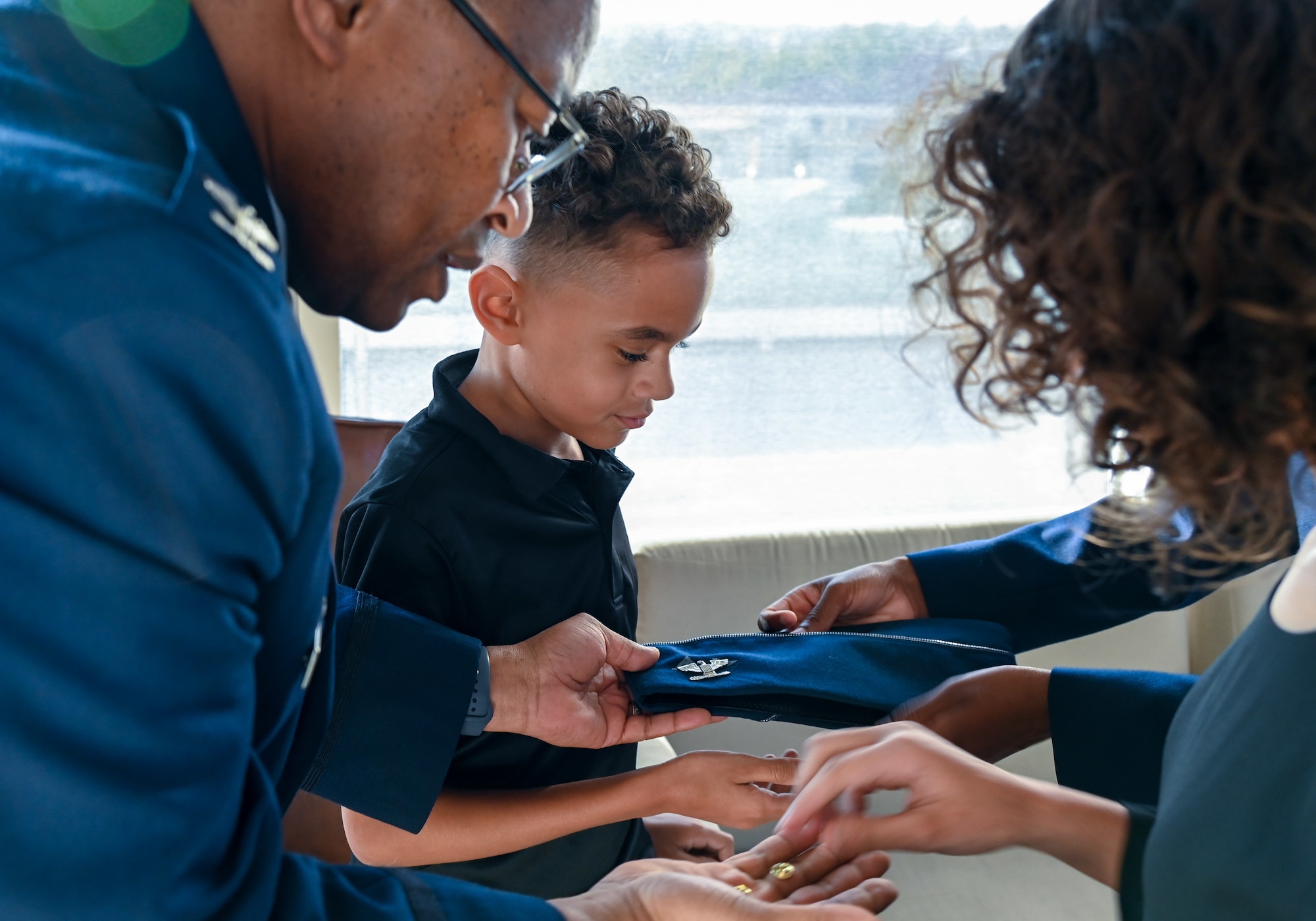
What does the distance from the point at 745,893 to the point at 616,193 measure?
83cm

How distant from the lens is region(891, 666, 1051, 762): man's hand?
1.24m

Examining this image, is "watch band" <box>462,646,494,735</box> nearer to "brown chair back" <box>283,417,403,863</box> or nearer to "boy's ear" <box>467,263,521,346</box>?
"boy's ear" <box>467,263,521,346</box>

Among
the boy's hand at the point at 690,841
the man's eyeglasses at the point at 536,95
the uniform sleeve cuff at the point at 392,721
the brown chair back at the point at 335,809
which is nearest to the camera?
the man's eyeglasses at the point at 536,95

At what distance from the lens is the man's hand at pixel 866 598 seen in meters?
1.48

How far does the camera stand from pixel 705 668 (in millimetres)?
1180

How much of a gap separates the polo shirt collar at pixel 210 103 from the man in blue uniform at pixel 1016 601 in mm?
934

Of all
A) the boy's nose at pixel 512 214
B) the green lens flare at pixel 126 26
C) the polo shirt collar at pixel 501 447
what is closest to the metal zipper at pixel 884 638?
the polo shirt collar at pixel 501 447

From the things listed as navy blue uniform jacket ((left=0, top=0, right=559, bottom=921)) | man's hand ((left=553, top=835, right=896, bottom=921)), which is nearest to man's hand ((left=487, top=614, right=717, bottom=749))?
man's hand ((left=553, top=835, right=896, bottom=921))

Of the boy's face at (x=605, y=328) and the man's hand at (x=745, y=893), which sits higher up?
the boy's face at (x=605, y=328)

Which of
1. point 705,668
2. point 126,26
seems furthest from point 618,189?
point 126,26

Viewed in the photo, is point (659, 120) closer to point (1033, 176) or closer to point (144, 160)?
point (1033, 176)

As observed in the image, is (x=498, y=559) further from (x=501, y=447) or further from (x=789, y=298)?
(x=789, y=298)

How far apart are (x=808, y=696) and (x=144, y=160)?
0.84 m

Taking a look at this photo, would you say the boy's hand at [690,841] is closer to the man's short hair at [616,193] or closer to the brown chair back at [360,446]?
the man's short hair at [616,193]
